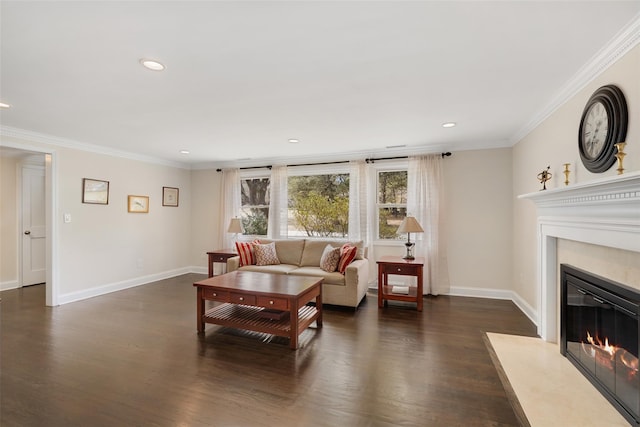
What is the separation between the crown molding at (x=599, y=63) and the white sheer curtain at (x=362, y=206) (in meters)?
2.53

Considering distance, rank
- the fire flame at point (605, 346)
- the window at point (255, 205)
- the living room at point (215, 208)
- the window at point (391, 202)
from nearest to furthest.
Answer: the fire flame at point (605, 346)
the living room at point (215, 208)
the window at point (391, 202)
the window at point (255, 205)

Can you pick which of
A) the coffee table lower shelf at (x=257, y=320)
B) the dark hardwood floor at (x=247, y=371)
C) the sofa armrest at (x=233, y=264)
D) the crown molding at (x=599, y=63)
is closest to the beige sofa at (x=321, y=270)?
the sofa armrest at (x=233, y=264)

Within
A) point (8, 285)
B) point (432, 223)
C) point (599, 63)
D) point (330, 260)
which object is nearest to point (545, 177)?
point (599, 63)

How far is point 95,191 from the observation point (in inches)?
184

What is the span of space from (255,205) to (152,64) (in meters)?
4.09

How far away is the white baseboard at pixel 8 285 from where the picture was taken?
16.4 ft

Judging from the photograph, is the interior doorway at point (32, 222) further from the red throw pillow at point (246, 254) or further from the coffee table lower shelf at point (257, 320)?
the coffee table lower shelf at point (257, 320)

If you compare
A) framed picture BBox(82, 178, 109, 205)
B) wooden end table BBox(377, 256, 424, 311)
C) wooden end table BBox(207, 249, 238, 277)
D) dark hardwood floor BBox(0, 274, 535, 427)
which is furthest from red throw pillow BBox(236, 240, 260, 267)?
framed picture BBox(82, 178, 109, 205)

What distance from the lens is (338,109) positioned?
3.06 meters

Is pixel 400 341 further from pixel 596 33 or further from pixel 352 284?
pixel 596 33

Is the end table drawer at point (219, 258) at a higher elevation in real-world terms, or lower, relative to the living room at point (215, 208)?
lower

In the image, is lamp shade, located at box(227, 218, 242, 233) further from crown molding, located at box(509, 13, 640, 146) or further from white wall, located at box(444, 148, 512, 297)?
crown molding, located at box(509, 13, 640, 146)

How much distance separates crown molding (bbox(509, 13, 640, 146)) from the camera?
1764 millimetres

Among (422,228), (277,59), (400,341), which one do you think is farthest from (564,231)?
(277,59)
